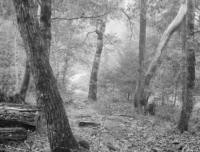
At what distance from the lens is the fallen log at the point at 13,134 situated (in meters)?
5.45

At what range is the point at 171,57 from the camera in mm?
13438

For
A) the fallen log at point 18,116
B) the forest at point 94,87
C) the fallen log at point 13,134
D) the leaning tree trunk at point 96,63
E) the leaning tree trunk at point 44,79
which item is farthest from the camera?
the leaning tree trunk at point 96,63

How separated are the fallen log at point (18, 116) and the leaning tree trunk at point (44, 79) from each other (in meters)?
1.40

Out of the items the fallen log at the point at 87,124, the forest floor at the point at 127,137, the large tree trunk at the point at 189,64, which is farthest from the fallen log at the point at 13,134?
the large tree trunk at the point at 189,64

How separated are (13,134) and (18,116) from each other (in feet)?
1.90

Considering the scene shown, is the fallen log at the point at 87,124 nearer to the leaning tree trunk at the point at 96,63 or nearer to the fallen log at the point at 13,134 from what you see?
the fallen log at the point at 13,134

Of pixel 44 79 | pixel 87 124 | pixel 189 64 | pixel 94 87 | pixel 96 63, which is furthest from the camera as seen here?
pixel 94 87

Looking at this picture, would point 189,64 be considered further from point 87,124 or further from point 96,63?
point 96,63

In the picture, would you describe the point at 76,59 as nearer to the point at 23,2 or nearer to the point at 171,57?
the point at 171,57

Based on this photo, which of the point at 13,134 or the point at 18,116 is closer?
the point at 13,134

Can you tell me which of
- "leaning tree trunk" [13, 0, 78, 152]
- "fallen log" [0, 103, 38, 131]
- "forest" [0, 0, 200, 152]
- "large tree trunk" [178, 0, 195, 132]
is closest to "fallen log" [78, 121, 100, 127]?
"forest" [0, 0, 200, 152]

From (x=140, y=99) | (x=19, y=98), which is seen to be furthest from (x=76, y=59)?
(x=19, y=98)

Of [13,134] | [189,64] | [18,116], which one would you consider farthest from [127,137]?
[13,134]

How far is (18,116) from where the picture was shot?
6.03 meters
